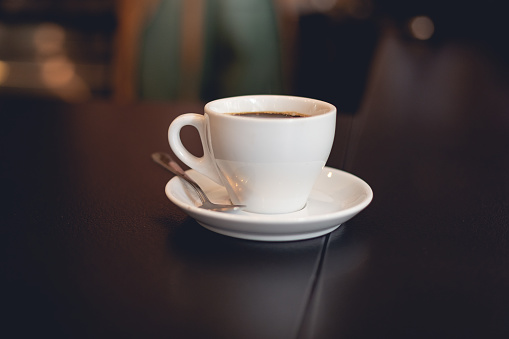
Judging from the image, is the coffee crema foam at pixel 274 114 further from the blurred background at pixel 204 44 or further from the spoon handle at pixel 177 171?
the blurred background at pixel 204 44

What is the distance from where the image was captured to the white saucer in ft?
1.66

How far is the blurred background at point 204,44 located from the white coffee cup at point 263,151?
90 centimetres

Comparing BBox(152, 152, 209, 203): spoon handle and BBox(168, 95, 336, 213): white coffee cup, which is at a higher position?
BBox(168, 95, 336, 213): white coffee cup

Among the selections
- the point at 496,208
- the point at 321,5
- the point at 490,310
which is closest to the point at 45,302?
the point at 490,310

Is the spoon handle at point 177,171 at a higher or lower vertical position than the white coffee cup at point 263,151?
lower

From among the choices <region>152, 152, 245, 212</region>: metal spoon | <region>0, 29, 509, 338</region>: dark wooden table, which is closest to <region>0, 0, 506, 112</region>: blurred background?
<region>0, 29, 509, 338</region>: dark wooden table

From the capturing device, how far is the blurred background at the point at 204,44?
1.95 meters

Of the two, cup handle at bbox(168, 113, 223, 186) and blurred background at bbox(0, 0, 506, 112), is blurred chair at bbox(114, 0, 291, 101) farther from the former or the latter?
cup handle at bbox(168, 113, 223, 186)

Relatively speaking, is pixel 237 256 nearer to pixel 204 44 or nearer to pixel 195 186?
pixel 195 186

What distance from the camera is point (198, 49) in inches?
80.3

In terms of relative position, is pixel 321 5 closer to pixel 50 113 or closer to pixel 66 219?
pixel 50 113

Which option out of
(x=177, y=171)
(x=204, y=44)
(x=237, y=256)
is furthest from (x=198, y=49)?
(x=237, y=256)

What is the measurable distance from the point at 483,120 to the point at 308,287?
84cm

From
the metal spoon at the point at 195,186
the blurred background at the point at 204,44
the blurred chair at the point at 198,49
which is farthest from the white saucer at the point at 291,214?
the blurred chair at the point at 198,49
